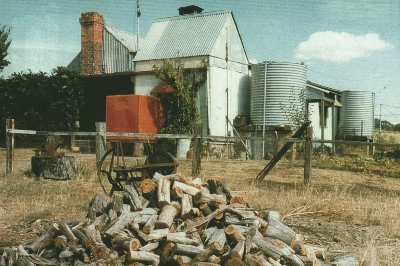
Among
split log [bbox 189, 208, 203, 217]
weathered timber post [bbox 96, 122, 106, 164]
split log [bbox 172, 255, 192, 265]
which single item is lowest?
split log [bbox 172, 255, 192, 265]

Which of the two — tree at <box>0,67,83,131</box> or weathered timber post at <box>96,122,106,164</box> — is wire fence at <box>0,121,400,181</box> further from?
weathered timber post at <box>96,122,106,164</box>

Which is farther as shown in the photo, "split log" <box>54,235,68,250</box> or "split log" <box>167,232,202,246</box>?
"split log" <box>54,235,68,250</box>

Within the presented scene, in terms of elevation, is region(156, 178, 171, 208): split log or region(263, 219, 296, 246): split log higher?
region(156, 178, 171, 208): split log

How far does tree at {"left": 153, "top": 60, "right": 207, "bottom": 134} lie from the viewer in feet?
59.4

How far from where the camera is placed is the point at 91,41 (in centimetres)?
2352

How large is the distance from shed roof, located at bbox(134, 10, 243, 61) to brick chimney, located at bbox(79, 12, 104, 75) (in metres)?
3.37

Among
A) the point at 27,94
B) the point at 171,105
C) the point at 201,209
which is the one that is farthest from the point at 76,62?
the point at 201,209

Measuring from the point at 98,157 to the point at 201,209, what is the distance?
513 centimetres

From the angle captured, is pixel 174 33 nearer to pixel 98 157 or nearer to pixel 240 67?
pixel 240 67

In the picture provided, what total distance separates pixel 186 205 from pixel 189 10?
19.4 metres

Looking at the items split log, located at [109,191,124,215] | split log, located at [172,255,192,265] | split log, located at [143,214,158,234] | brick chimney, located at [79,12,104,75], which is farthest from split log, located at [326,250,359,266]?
brick chimney, located at [79,12,104,75]

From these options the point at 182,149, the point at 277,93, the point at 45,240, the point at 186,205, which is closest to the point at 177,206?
the point at 186,205

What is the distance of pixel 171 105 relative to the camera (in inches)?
741

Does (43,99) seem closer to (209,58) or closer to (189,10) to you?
(209,58)
